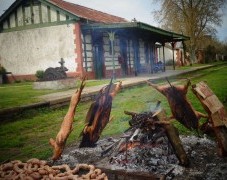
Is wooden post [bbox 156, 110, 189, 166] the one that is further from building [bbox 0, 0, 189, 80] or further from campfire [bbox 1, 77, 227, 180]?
building [bbox 0, 0, 189, 80]

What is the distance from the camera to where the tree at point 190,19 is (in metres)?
19.2

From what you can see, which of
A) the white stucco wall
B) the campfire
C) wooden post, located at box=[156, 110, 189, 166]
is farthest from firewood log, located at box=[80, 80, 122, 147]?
the white stucco wall

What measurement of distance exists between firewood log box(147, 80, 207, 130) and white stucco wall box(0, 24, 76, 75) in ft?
48.7

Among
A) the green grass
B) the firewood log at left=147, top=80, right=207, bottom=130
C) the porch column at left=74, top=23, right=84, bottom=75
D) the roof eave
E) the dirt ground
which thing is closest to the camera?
the dirt ground

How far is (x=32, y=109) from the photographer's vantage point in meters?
8.90

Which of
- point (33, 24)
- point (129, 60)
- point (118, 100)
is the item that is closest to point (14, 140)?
point (118, 100)

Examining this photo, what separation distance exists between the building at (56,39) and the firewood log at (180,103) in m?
12.9

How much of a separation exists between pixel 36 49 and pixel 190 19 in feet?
44.9

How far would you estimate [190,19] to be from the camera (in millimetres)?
26000

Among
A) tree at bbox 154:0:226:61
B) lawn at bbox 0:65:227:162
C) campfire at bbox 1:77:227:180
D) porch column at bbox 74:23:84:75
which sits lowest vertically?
lawn at bbox 0:65:227:162

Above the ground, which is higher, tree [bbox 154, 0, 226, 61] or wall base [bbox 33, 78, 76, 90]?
tree [bbox 154, 0, 226, 61]

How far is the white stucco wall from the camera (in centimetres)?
1902

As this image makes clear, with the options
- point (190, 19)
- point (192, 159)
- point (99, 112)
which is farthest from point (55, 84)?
point (190, 19)

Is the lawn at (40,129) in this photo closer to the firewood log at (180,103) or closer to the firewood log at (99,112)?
the firewood log at (180,103)
